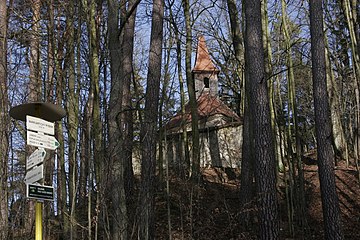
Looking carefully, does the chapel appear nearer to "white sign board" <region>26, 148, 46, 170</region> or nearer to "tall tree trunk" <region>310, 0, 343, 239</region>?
"tall tree trunk" <region>310, 0, 343, 239</region>

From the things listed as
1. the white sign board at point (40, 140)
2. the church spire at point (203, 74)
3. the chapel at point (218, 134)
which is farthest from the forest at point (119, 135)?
the church spire at point (203, 74)

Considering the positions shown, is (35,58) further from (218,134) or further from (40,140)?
(218,134)

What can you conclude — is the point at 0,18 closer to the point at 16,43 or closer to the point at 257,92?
the point at 16,43

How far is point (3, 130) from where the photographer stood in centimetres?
862

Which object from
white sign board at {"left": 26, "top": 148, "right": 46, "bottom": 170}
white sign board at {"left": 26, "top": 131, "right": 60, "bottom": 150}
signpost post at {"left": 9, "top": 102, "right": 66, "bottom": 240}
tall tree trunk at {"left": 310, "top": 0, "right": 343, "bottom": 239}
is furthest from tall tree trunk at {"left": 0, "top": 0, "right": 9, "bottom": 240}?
tall tree trunk at {"left": 310, "top": 0, "right": 343, "bottom": 239}

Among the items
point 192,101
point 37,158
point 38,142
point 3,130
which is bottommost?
point 37,158

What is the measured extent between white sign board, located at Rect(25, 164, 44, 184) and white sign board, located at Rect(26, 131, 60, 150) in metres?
0.29

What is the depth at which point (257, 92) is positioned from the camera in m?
10.4

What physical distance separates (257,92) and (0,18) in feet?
16.7

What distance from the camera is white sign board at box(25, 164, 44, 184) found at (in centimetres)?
564

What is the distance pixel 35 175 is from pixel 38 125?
0.61 metres

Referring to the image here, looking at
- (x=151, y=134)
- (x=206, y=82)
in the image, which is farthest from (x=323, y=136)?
(x=206, y=82)

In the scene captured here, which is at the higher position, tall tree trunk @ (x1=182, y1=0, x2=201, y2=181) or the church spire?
the church spire

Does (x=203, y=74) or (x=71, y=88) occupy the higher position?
(x=203, y=74)
